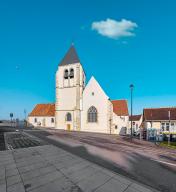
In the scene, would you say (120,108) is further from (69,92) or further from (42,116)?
(42,116)

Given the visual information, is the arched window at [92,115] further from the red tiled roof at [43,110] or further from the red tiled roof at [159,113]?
the red tiled roof at [43,110]

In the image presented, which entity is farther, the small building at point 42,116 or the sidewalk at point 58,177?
the small building at point 42,116

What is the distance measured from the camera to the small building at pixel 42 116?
184 feet

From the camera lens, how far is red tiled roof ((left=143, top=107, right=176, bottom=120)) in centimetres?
3367

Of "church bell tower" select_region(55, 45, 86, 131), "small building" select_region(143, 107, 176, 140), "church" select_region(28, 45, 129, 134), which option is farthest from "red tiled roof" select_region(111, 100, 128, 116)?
"church bell tower" select_region(55, 45, 86, 131)

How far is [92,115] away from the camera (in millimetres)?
42594

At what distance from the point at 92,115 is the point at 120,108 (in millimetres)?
7256

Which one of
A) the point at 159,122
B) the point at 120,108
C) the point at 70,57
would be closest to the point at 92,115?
the point at 120,108

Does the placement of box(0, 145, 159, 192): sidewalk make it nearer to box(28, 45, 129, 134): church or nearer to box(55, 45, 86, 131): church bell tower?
box(28, 45, 129, 134): church

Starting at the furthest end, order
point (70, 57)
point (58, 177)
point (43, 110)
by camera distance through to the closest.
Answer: point (43, 110) → point (70, 57) → point (58, 177)

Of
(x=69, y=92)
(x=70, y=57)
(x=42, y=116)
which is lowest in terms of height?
(x=42, y=116)

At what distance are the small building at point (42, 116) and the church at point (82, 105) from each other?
9973 mm

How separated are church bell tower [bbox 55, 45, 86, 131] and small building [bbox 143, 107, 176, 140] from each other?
15933 millimetres

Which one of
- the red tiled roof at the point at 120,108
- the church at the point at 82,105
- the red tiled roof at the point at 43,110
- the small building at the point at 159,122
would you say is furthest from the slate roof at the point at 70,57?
the small building at the point at 159,122
